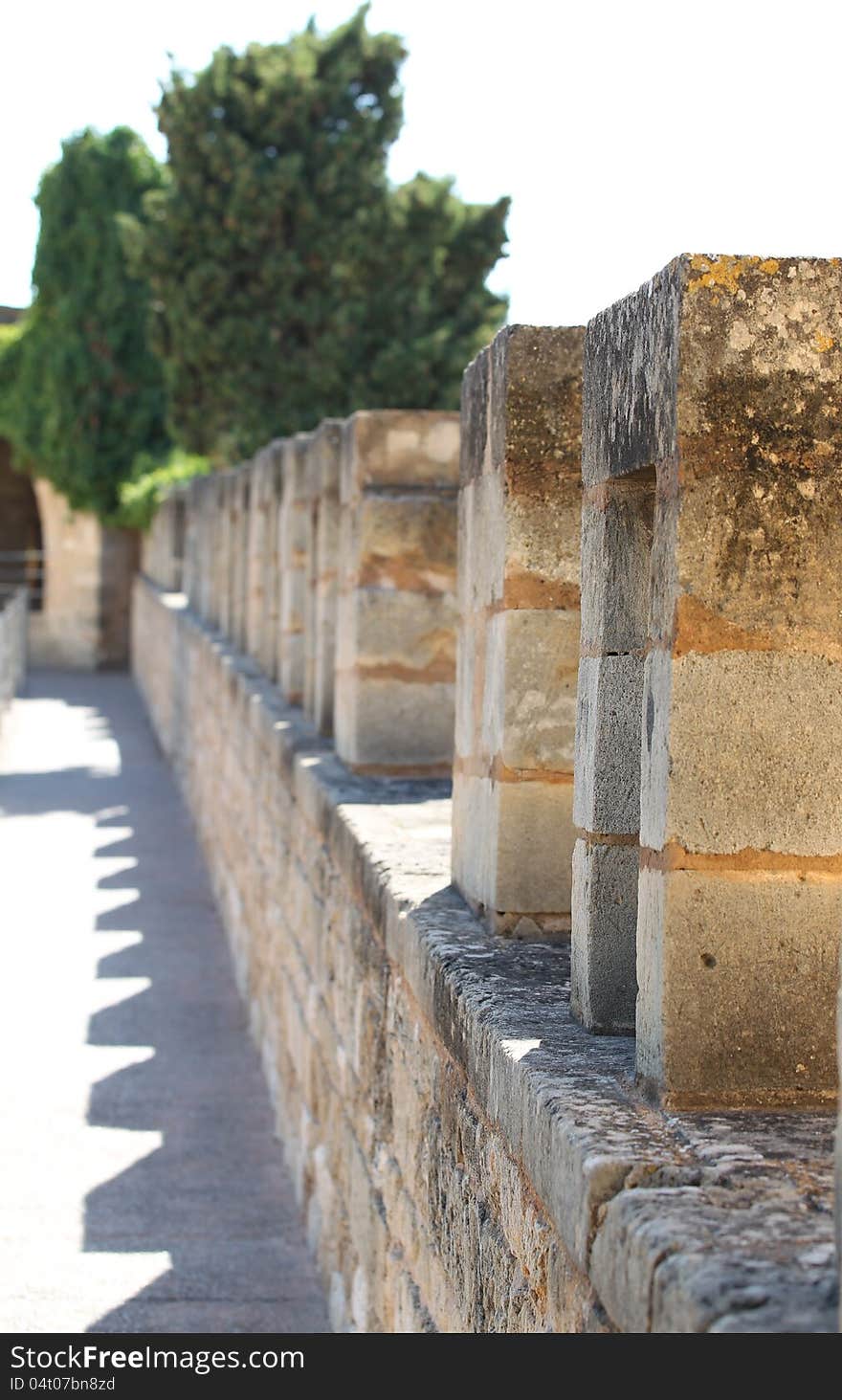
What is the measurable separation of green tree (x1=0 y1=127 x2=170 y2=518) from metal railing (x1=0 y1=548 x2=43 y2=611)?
7.73 ft

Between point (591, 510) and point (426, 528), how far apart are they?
115 inches

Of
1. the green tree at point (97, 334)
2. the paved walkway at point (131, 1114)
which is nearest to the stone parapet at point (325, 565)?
the paved walkway at point (131, 1114)

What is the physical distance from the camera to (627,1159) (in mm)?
1988

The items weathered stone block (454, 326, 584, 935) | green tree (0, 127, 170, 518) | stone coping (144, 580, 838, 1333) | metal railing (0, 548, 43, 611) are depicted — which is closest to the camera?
stone coping (144, 580, 838, 1333)

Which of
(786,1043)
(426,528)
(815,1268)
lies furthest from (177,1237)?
(815,1268)

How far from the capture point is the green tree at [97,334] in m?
22.8

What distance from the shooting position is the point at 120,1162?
547 cm

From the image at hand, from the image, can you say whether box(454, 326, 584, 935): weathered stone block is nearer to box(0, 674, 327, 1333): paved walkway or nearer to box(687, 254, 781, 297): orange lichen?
box(687, 254, 781, 297): orange lichen

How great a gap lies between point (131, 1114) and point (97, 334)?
18.4 meters

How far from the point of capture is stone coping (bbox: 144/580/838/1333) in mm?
1672

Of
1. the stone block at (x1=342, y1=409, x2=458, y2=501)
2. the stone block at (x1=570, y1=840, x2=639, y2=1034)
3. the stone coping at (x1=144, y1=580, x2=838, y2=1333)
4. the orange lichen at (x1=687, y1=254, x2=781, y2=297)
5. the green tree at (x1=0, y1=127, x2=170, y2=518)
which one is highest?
the green tree at (x1=0, y1=127, x2=170, y2=518)

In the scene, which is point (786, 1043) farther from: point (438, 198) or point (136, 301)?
point (136, 301)

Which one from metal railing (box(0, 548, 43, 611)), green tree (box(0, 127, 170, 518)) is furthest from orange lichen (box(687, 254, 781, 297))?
metal railing (box(0, 548, 43, 611))

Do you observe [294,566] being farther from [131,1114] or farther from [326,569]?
[131,1114]
